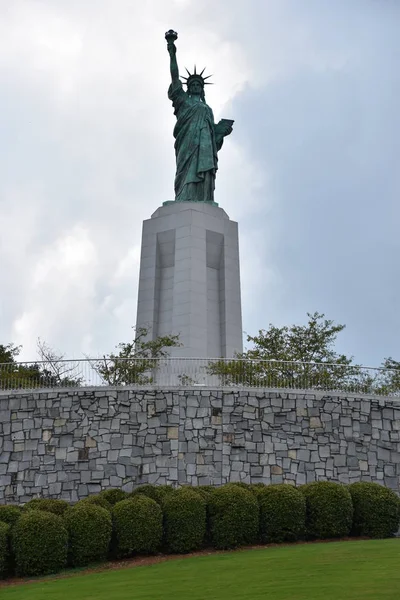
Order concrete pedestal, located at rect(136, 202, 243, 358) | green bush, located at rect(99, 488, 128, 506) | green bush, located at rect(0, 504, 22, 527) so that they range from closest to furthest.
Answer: green bush, located at rect(0, 504, 22, 527), green bush, located at rect(99, 488, 128, 506), concrete pedestal, located at rect(136, 202, 243, 358)

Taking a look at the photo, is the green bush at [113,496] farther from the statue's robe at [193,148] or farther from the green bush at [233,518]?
the statue's robe at [193,148]

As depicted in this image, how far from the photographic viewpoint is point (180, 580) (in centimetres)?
1739

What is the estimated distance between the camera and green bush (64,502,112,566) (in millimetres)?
19766

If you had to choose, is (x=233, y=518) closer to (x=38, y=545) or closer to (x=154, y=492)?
(x=154, y=492)

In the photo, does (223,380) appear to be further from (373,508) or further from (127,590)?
(127,590)

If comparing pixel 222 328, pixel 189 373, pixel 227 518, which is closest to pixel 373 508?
pixel 227 518

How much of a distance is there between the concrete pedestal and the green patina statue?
112cm

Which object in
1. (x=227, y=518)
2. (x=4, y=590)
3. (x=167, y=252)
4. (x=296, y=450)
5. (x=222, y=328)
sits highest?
(x=167, y=252)

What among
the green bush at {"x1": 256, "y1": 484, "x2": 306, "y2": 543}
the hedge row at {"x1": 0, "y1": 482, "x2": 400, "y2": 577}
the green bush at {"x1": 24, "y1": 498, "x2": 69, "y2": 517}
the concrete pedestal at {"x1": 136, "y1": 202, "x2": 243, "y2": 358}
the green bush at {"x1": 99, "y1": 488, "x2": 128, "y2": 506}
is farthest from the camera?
the concrete pedestal at {"x1": 136, "y1": 202, "x2": 243, "y2": 358}

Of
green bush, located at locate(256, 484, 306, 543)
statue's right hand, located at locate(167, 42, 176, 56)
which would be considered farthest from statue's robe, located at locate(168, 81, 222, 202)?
green bush, located at locate(256, 484, 306, 543)

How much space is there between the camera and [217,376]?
94.8 ft

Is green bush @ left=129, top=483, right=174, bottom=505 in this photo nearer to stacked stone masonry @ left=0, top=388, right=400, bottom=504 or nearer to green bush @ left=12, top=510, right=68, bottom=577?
green bush @ left=12, top=510, right=68, bottom=577

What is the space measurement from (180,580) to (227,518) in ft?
12.2

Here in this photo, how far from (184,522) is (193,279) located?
54.4ft
